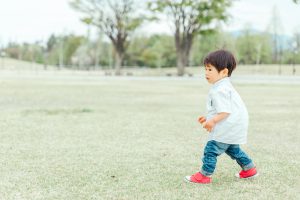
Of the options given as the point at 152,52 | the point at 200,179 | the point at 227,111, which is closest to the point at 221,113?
the point at 227,111

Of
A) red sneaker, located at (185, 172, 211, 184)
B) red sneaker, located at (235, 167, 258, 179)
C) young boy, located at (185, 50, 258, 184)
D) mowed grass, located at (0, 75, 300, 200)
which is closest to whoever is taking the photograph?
mowed grass, located at (0, 75, 300, 200)

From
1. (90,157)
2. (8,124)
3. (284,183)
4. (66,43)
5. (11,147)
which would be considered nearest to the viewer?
(284,183)

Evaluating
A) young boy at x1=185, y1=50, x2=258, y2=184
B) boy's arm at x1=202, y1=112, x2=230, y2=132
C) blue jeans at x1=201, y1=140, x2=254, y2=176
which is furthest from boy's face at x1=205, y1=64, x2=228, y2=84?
blue jeans at x1=201, y1=140, x2=254, y2=176

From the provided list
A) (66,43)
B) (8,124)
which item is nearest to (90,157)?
(8,124)

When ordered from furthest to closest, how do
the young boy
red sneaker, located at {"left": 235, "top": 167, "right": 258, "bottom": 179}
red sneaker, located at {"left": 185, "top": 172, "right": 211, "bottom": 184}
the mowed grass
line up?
red sneaker, located at {"left": 235, "top": 167, "right": 258, "bottom": 179}
red sneaker, located at {"left": 185, "top": 172, "right": 211, "bottom": 184}
the young boy
the mowed grass

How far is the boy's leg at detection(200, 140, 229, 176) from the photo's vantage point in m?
4.16

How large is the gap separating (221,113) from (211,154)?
386 mm

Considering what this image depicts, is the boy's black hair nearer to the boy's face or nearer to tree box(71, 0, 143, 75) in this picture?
the boy's face

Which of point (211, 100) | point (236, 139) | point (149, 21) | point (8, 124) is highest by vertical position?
point (149, 21)

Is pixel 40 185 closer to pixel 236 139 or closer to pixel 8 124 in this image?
pixel 236 139

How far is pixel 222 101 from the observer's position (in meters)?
4.06

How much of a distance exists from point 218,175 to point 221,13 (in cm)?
4044

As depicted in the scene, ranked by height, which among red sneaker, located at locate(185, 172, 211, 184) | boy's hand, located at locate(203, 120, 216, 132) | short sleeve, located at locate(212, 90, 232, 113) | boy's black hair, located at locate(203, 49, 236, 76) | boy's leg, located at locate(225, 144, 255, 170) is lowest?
red sneaker, located at locate(185, 172, 211, 184)

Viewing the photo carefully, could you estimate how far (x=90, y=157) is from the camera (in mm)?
5406
